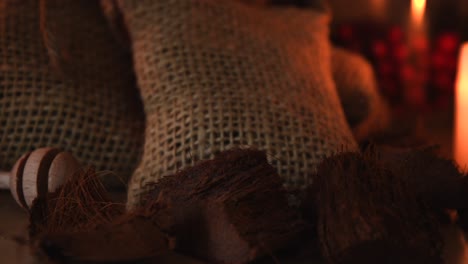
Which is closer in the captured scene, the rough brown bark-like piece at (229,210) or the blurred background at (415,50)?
the rough brown bark-like piece at (229,210)

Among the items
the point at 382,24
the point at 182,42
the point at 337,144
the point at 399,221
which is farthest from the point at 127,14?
the point at 382,24

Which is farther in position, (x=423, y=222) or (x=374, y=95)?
(x=374, y=95)

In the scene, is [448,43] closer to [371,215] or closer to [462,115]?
[462,115]

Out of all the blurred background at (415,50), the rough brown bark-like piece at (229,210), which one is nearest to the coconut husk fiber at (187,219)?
the rough brown bark-like piece at (229,210)

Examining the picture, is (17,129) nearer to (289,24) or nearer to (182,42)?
(182,42)

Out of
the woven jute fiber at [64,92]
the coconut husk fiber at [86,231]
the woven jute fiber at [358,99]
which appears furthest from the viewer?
the woven jute fiber at [358,99]

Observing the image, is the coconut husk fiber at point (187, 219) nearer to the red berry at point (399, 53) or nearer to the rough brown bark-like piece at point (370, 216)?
the rough brown bark-like piece at point (370, 216)

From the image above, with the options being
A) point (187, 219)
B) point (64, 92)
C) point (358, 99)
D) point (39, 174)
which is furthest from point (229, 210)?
point (358, 99)
